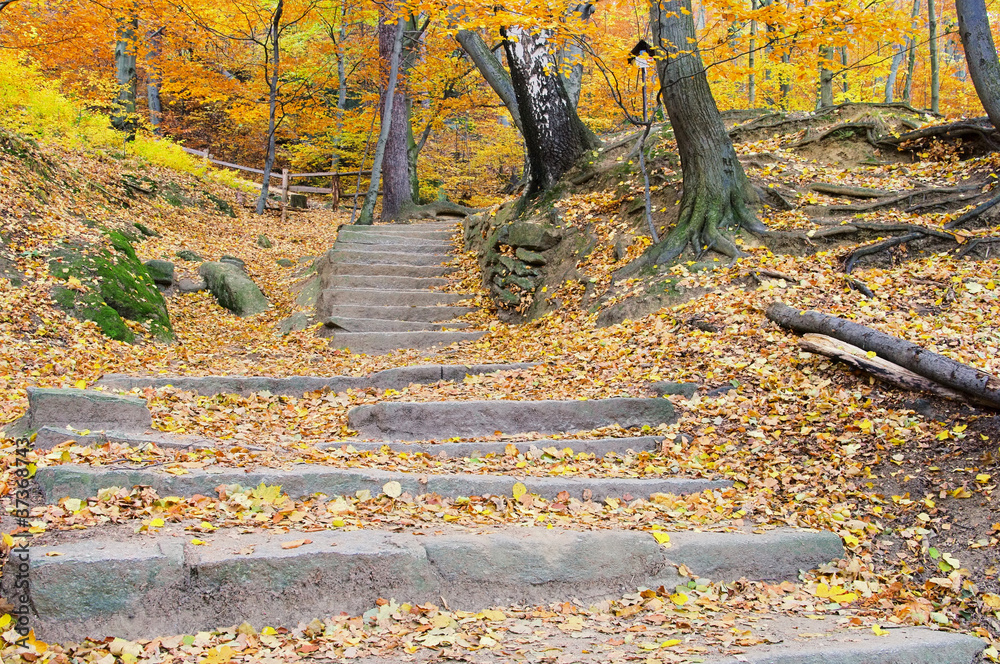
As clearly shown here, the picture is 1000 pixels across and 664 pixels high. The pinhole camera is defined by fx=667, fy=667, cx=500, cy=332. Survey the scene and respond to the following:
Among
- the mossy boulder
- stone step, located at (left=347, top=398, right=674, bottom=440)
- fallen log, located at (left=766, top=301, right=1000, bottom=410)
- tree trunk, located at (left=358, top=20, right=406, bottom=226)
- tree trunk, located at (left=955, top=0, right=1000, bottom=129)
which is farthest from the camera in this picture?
tree trunk, located at (left=358, top=20, right=406, bottom=226)

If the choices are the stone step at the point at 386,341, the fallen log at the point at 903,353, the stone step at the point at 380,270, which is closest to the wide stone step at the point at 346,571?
the fallen log at the point at 903,353

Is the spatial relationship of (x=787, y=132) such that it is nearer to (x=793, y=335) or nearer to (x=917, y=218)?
(x=917, y=218)

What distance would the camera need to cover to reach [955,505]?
3934mm

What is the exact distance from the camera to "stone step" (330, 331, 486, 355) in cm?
869

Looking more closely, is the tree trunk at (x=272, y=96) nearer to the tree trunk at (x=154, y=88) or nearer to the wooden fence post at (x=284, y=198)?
the wooden fence post at (x=284, y=198)

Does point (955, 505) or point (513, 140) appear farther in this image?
point (513, 140)

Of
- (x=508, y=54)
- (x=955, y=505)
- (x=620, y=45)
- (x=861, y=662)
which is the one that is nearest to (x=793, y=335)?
(x=955, y=505)

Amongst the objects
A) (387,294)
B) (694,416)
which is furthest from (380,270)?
(694,416)

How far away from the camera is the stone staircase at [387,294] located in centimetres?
877

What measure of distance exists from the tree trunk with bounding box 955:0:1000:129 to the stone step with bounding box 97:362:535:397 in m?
5.75

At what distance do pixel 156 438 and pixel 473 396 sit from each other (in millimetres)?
2582

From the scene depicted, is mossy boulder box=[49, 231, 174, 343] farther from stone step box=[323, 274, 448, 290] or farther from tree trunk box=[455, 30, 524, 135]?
tree trunk box=[455, 30, 524, 135]

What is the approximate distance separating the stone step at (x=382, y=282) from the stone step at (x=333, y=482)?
21.0 ft

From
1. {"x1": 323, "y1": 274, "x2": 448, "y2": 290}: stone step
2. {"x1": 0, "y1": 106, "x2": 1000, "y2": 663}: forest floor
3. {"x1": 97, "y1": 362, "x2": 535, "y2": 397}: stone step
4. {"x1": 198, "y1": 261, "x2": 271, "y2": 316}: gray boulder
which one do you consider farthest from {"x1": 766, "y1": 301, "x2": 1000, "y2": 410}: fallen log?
{"x1": 198, "y1": 261, "x2": 271, "y2": 316}: gray boulder
